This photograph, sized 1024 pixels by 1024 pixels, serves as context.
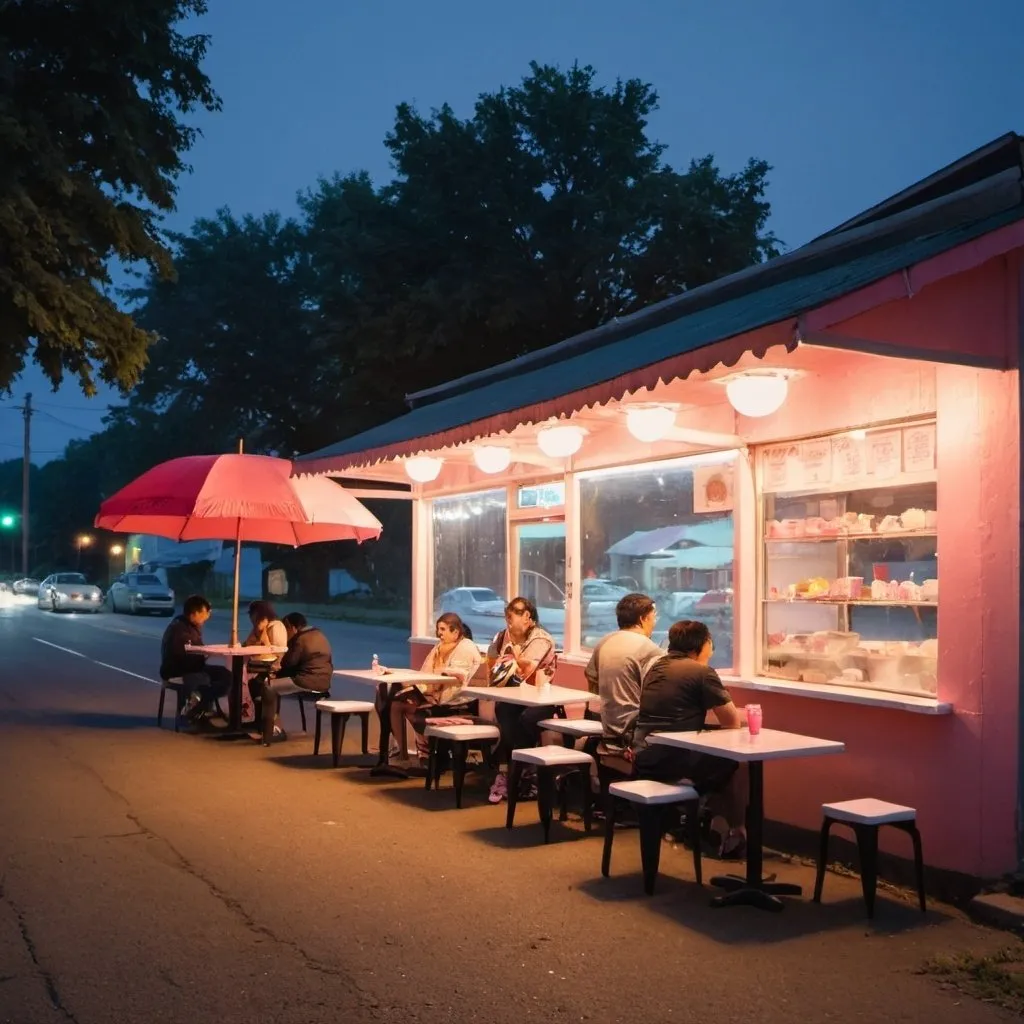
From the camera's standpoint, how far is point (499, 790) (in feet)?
31.7

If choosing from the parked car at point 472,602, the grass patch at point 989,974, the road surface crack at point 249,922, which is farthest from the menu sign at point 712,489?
the road surface crack at point 249,922

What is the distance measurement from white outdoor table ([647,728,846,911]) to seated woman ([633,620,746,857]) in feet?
1.59

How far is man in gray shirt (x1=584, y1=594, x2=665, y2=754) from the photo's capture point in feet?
28.0

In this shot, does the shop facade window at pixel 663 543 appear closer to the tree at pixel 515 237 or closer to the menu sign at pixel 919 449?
the menu sign at pixel 919 449

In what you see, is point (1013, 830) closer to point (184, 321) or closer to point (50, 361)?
point (50, 361)

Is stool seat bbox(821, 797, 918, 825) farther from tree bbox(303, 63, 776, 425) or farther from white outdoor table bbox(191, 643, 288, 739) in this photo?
tree bbox(303, 63, 776, 425)

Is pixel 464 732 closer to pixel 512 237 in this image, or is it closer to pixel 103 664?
pixel 103 664

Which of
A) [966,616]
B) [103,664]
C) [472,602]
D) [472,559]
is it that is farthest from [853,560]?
[103,664]

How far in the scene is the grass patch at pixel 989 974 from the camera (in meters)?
5.19

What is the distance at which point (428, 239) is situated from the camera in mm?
26469

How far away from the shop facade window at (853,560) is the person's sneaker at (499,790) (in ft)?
8.03

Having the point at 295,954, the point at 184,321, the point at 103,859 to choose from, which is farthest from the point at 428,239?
the point at 295,954

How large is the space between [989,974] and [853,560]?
338 cm

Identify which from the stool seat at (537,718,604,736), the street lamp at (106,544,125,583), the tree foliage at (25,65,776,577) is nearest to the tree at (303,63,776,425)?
the tree foliage at (25,65,776,577)
